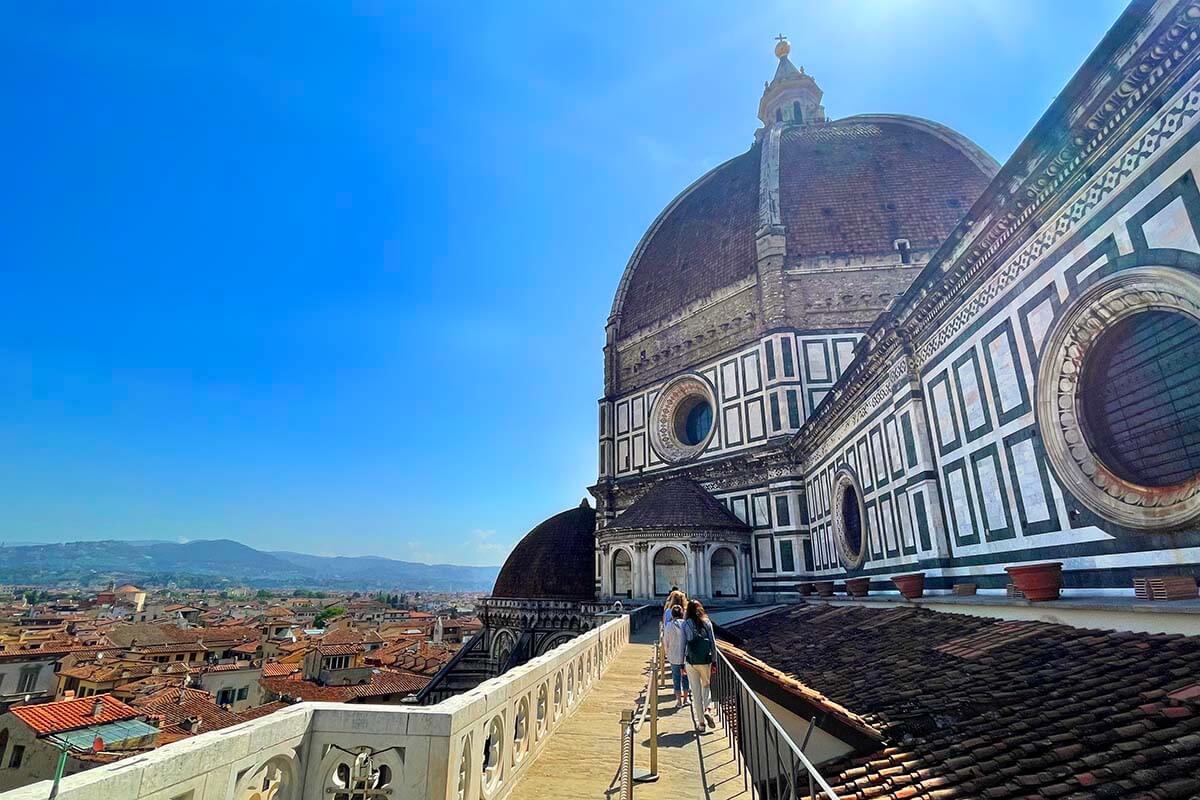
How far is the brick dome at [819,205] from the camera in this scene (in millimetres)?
24906

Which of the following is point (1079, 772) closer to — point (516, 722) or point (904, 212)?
point (516, 722)

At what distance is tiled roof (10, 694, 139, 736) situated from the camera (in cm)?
2048

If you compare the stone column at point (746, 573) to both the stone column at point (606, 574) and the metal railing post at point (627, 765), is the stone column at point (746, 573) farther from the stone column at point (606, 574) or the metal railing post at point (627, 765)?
the metal railing post at point (627, 765)

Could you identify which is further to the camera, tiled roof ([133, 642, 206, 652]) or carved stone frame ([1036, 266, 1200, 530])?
tiled roof ([133, 642, 206, 652])

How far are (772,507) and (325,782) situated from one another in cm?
2127

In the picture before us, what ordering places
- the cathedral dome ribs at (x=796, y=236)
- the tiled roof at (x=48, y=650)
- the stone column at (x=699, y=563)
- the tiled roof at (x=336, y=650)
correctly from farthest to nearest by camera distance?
1. the tiled roof at (x=336, y=650)
2. the tiled roof at (x=48, y=650)
3. the cathedral dome ribs at (x=796, y=236)
4. the stone column at (x=699, y=563)

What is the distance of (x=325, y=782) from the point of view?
106 inches

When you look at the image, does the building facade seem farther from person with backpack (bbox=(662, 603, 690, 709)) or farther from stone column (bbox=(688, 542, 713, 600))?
person with backpack (bbox=(662, 603, 690, 709))

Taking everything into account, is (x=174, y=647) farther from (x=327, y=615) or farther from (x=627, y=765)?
(x=627, y=765)

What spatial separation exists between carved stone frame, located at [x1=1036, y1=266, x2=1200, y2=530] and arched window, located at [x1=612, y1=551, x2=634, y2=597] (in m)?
17.6

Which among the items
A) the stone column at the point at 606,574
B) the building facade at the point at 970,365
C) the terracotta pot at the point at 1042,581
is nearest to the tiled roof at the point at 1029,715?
the terracotta pot at the point at 1042,581

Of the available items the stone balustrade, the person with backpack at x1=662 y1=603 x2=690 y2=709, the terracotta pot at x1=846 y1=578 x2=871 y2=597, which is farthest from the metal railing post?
the terracotta pot at x1=846 y1=578 x2=871 y2=597

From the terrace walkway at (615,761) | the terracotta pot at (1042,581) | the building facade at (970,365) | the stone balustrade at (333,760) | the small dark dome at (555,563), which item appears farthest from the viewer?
the small dark dome at (555,563)

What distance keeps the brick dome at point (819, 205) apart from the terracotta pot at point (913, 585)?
55.3 ft
